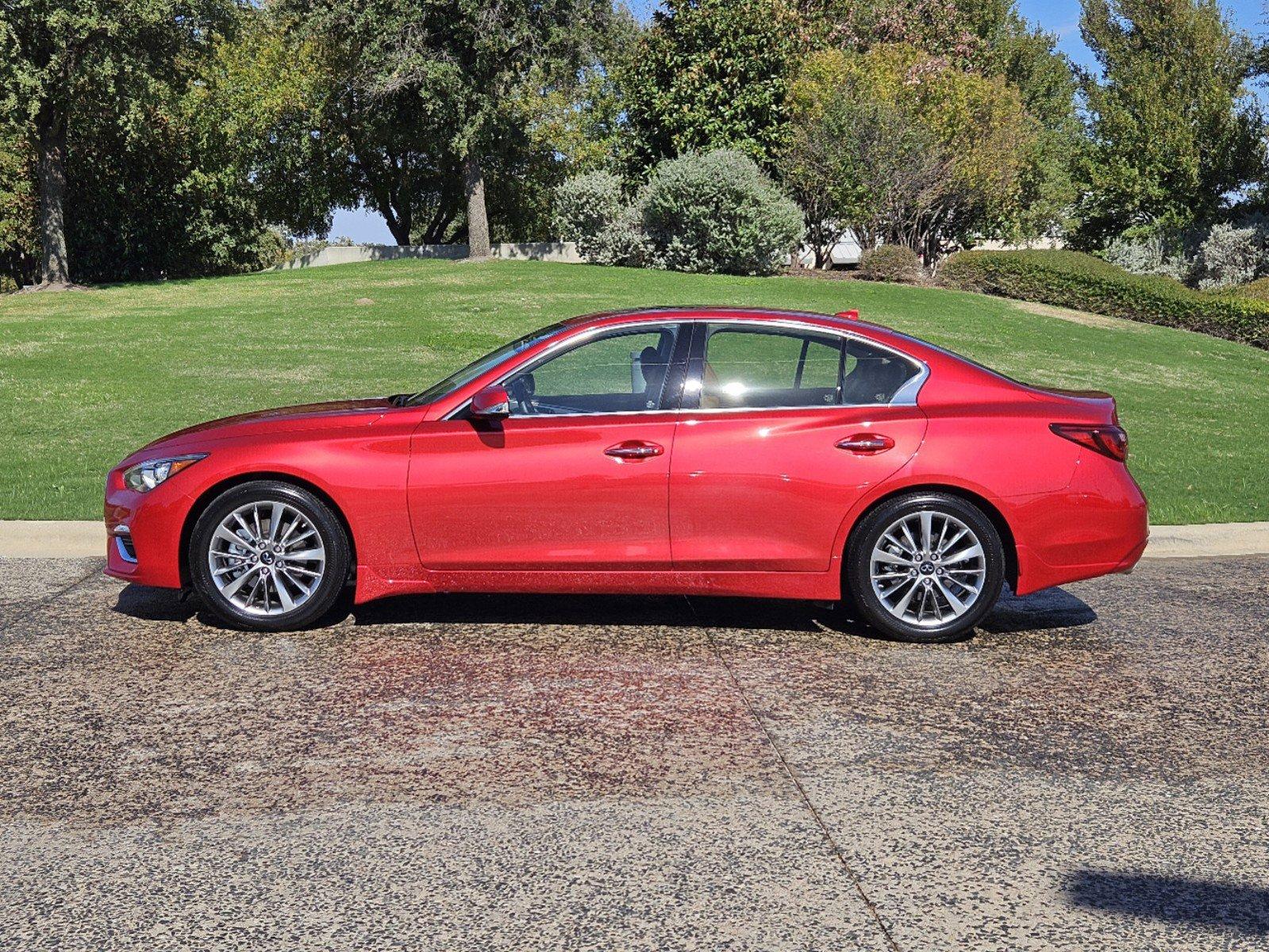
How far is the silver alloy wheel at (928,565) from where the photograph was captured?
6.35 m

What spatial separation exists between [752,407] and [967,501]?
1119 millimetres

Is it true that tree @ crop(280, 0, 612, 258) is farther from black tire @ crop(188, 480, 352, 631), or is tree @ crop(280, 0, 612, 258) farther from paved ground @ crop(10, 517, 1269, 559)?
black tire @ crop(188, 480, 352, 631)

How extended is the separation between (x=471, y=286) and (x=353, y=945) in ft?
91.5

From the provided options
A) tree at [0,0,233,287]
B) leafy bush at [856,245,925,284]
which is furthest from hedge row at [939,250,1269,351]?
tree at [0,0,233,287]

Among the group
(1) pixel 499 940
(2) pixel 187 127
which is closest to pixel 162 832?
(1) pixel 499 940

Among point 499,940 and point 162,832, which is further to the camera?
point 162,832

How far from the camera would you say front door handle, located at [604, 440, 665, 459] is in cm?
623

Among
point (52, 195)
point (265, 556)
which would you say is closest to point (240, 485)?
point (265, 556)

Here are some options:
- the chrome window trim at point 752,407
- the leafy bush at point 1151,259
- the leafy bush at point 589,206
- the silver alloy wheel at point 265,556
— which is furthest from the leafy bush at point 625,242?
the silver alloy wheel at point 265,556

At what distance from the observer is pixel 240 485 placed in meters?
6.38

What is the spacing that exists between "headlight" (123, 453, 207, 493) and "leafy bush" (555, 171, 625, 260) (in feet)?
103

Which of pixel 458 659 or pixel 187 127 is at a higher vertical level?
pixel 187 127

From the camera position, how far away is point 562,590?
640cm

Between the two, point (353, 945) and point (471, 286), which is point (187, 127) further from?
point (353, 945)
